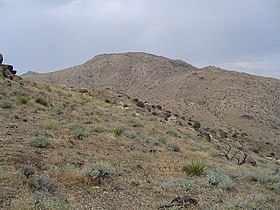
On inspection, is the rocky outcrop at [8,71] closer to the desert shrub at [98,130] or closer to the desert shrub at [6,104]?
the desert shrub at [6,104]

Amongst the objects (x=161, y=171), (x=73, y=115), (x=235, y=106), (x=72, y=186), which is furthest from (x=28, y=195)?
(x=235, y=106)

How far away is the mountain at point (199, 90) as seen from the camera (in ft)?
181

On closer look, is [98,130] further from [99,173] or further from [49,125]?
[99,173]

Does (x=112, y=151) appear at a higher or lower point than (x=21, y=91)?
lower

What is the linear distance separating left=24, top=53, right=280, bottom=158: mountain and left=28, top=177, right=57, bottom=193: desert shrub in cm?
3328

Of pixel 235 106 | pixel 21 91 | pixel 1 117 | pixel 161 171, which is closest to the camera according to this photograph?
pixel 161 171

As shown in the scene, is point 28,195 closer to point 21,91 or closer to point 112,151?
point 112,151

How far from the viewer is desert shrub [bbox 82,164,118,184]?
31.2 ft

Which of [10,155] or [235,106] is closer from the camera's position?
[10,155]

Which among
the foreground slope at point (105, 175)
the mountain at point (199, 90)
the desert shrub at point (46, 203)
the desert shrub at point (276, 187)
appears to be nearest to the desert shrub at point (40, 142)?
the foreground slope at point (105, 175)

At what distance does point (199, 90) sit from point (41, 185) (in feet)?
222

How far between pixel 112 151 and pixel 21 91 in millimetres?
13202

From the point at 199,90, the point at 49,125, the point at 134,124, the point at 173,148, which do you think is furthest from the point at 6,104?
the point at 199,90

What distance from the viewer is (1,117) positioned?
652 inches
